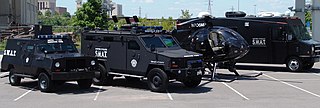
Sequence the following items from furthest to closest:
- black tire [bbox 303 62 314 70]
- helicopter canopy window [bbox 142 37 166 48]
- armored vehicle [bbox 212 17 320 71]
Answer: black tire [bbox 303 62 314 70]
armored vehicle [bbox 212 17 320 71]
helicopter canopy window [bbox 142 37 166 48]

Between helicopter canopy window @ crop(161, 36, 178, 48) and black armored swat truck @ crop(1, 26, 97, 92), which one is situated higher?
helicopter canopy window @ crop(161, 36, 178, 48)

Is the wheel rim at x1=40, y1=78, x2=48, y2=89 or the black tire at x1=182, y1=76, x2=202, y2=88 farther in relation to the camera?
the black tire at x1=182, y1=76, x2=202, y2=88

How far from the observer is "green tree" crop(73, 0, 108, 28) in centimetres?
Answer: 4838

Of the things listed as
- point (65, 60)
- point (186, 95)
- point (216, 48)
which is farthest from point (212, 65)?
point (65, 60)

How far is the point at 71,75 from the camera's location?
48.1 ft

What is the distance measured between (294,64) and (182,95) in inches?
356

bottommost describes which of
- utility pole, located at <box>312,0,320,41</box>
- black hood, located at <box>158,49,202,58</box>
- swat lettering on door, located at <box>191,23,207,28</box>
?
black hood, located at <box>158,49,202,58</box>

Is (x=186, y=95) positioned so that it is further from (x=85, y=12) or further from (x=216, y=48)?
(x=85, y=12)

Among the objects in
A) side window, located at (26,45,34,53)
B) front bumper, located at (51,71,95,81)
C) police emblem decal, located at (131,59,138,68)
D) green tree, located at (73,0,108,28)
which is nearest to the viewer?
front bumper, located at (51,71,95,81)

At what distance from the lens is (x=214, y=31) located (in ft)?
63.0

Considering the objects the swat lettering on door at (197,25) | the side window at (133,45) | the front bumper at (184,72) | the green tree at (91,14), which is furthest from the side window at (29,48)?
the green tree at (91,14)

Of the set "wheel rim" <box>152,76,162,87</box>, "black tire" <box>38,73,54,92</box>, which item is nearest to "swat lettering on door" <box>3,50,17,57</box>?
"black tire" <box>38,73,54,92</box>

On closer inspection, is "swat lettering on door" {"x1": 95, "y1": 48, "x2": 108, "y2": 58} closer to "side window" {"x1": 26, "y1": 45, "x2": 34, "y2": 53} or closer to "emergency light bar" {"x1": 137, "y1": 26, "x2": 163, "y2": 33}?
"emergency light bar" {"x1": 137, "y1": 26, "x2": 163, "y2": 33}

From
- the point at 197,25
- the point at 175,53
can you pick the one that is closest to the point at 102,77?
the point at 175,53
